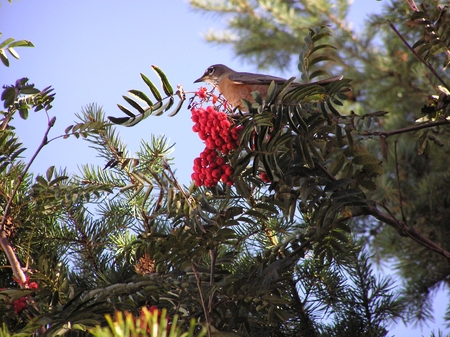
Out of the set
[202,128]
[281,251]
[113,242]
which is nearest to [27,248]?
[113,242]

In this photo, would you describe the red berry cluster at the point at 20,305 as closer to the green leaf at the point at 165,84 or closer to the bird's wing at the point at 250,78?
the green leaf at the point at 165,84

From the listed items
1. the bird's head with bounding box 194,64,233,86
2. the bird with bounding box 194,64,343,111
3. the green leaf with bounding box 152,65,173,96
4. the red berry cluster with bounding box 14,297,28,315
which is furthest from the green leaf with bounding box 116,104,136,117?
the bird's head with bounding box 194,64,233,86

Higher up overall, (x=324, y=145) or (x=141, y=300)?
(x=324, y=145)

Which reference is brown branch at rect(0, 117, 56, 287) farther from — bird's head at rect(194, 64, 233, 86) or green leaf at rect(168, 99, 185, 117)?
bird's head at rect(194, 64, 233, 86)

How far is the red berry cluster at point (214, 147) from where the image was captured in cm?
145

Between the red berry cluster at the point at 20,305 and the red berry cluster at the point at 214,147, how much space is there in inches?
20.8

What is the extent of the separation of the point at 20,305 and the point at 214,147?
63 centimetres

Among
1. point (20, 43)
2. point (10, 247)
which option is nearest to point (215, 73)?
point (20, 43)

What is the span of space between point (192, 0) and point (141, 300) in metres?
4.78

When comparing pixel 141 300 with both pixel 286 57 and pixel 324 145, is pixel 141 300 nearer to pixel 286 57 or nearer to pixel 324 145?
pixel 324 145

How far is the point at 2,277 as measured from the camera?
5.57ft

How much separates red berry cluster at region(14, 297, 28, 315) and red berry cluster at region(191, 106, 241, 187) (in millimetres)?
529

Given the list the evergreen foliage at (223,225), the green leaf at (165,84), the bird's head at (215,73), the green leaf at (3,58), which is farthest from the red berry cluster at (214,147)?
the bird's head at (215,73)

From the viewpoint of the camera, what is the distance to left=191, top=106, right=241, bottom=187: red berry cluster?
1.45 meters
